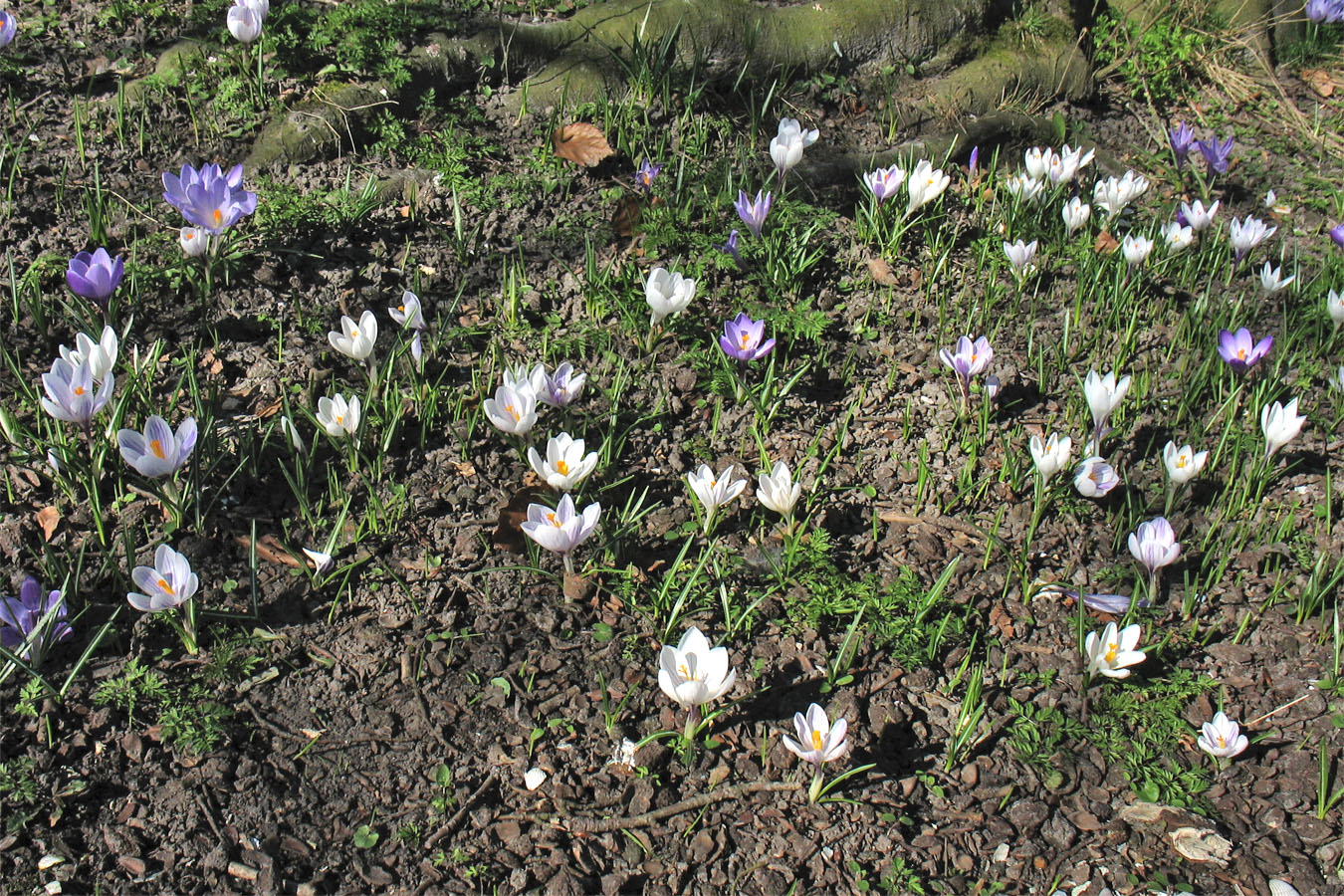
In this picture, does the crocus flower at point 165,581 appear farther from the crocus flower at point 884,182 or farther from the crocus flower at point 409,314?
the crocus flower at point 884,182

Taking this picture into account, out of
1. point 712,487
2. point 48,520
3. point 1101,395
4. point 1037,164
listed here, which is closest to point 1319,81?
point 1037,164

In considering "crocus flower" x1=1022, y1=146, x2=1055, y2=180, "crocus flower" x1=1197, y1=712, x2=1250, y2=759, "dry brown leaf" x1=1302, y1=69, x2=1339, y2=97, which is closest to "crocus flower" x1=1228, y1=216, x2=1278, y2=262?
"crocus flower" x1=1022, y1=146, x2=1055, y2=180

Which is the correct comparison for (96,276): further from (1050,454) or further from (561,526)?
(1050,454)

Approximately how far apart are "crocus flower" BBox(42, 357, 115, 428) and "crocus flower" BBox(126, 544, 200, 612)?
A: 419mm

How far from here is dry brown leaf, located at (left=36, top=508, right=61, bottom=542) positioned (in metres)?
2.34

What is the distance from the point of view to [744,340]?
109 inches

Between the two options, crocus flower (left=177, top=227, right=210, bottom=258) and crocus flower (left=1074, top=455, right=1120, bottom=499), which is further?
crocus flower (left=177, top=227, right=210, bottom=258)

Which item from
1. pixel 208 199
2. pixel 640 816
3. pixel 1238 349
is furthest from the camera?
pixel 1238 349

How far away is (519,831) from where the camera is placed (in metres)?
1.99

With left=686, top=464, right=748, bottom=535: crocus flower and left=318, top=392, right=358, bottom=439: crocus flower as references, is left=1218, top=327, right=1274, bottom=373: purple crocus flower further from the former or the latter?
left=318, top=392, right=358, bottom=439: crocus flower

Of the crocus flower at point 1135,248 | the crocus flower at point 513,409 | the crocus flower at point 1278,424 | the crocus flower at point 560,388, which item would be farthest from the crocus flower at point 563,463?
the crocus flower at point 1135,248

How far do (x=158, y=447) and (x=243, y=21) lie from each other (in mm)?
1759

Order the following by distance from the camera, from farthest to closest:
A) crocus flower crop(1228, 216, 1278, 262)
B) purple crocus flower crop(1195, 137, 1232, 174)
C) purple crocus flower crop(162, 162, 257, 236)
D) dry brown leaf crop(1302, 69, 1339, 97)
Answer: dry brown leaf crop(1302, 69, 1339, 97)
purple crocus flower crop(1195, 137, 1232, 174)
crocus flower crop(1228, 216, 1278, 262)
purple crocus flower crop(162, 162, 257, 236)

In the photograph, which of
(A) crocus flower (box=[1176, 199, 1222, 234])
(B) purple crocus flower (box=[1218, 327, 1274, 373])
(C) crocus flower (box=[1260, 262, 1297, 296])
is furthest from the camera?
(A) crocus flower (box=[1176, 199, 1222, 234])
